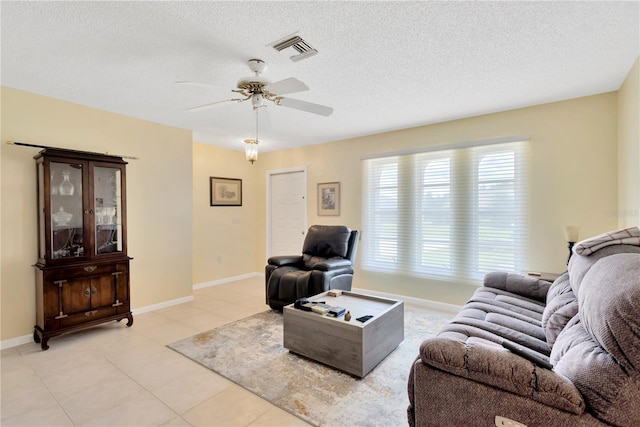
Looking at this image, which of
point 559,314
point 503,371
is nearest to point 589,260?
point 559,314

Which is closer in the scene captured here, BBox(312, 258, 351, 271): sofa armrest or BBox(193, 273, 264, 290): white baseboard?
A: BBox(312, 258, 351, 271): sofa armrest

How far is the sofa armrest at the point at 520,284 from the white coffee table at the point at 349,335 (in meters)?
0.87

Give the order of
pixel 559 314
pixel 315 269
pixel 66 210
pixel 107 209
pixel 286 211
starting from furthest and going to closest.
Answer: pixel 286 211, pixel 315 269, pixel 107 209, pixel 66 210, pixel 559 314

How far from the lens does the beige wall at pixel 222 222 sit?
194 inches

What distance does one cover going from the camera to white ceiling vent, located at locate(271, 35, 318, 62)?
1933 mm

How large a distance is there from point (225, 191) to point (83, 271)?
104 inches

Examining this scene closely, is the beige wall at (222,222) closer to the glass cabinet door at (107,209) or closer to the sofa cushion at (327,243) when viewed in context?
the glass cabinet door at (107,209)

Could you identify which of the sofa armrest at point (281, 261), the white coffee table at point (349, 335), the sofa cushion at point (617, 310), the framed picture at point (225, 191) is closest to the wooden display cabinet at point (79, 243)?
the sofa armrest at point (281, 261)

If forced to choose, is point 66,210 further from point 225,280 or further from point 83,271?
point 225,280

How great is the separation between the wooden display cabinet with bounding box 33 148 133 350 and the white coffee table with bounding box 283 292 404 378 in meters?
1.99

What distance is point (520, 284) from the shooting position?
2.55m

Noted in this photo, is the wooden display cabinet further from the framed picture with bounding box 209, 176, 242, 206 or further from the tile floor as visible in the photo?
the framed picture with bounding box 209, 176, 242, 206

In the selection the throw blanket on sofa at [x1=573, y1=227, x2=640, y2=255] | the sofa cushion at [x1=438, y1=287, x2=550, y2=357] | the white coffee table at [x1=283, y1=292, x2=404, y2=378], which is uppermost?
the throw blanket on sofa at [x1=573, y1=227, x2=640, y2=255]

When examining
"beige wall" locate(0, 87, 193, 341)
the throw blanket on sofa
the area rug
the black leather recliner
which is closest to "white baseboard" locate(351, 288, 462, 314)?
the area rug
